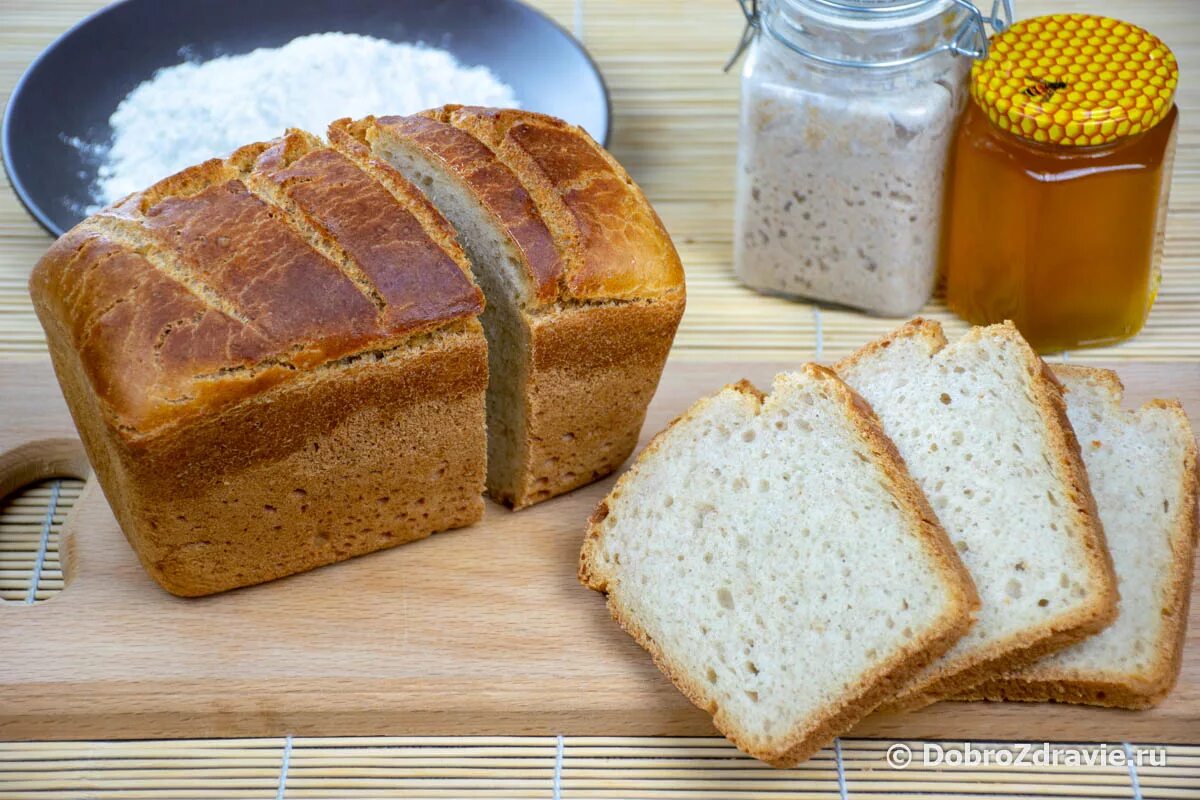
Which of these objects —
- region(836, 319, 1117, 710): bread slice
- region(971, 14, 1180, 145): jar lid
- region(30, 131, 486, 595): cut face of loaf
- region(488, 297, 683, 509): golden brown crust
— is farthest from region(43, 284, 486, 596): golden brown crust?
region(971, 14, 1180, 145): jar lid

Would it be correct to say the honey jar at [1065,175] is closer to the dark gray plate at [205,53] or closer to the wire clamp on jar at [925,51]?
the wire clamp on jar at [925,51]

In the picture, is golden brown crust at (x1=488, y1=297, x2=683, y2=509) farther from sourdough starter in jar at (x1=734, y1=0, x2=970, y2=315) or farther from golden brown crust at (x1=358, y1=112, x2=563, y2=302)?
sourdough starter in jar at (x1=734, y1=0, x2=970, y2=315)

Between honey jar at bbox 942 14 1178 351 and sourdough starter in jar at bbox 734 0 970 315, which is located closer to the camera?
honey jar at bbox 942 14 1178 351

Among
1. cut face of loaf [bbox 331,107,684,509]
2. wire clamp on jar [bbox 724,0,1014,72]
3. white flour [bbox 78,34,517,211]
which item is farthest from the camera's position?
white flour [bbox 78,34,517,211]

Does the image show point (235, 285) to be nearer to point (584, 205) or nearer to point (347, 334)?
point (347, 334)

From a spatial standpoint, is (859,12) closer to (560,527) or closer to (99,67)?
(560,527)

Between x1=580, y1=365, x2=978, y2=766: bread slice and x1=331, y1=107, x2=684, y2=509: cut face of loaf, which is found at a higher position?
x1=331, y1=107, x2=684, y2=509: cut face of loaf
